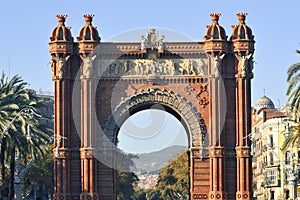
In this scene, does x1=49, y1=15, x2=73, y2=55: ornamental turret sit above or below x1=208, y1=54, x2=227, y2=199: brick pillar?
above

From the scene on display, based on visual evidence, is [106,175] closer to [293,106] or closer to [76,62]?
[76,62]

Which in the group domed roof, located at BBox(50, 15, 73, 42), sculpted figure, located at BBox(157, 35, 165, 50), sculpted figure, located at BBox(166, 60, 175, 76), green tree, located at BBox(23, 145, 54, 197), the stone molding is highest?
domed roof, located at BBox(50, 15, 73, 42)

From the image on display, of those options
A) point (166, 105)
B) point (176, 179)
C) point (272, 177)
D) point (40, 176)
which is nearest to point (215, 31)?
point (166, 105)

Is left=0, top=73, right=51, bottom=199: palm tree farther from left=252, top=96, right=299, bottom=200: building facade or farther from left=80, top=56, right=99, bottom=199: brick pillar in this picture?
left=252, top=96, right=299, bottom=200: building facade

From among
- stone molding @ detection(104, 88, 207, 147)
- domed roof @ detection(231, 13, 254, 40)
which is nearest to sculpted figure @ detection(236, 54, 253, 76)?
domed roof @ detection(231, 13, 254, 40)

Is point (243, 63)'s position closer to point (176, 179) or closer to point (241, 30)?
point (241, 30)

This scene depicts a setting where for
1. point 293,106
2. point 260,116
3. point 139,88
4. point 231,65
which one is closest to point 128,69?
point 139,88

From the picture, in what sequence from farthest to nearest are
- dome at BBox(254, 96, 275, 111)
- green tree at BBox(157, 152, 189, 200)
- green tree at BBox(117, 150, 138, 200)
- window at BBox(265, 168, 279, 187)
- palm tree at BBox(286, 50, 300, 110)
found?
dome at BBox(254, 96, 275, 111)
green tree at BBox(117, 150, 138, 200)
green tree at BBox(157, 152, 189, 200)
window at BBox(265, 168, 279, 187)
palm tree at BBox(286, 50, 300, 110)
